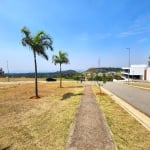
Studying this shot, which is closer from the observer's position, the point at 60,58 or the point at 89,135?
the point at 89,135

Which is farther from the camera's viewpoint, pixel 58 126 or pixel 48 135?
pixel 58 126

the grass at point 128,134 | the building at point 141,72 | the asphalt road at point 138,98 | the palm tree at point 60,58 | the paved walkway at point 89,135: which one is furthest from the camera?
the building at point 141,72

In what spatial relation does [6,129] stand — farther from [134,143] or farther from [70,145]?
[134,143]

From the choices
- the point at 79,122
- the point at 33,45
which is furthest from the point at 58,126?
the point at 33,45

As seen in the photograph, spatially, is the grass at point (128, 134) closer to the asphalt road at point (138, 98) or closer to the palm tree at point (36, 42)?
the asphalt road at point (138, 98)

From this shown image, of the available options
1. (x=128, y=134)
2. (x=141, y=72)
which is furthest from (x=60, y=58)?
(x=141, y=72)

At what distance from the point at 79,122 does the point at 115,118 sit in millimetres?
2140

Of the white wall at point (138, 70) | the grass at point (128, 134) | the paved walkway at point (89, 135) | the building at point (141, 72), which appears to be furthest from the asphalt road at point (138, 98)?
the white wall at point (138, 70)

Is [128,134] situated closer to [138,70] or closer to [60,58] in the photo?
[60,58]

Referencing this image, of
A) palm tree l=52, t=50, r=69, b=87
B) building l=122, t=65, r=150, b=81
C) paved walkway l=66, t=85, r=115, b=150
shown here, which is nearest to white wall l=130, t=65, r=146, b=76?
building l=122, t=65, r=150, b=81

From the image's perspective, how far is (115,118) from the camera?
385 inches

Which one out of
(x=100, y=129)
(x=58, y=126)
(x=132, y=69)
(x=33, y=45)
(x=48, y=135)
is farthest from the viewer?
(x=132, y=69)

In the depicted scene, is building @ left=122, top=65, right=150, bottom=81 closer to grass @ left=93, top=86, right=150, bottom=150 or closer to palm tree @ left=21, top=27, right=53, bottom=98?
palm tree @ left=21, top=27, right=53, bottom=98

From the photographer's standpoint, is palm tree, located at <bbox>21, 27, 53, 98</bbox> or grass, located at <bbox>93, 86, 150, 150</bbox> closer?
grass, located at <bbox>93, 86, 150, 150</bbox>
